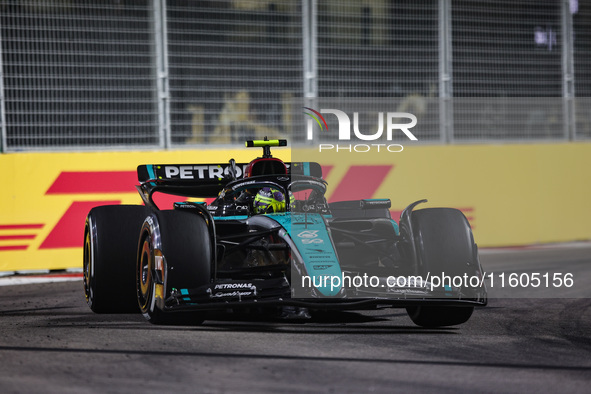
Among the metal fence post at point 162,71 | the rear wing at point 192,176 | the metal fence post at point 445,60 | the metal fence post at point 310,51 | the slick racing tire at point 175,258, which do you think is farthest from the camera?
the metal fence post at point 445,60

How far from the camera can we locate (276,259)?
718cm

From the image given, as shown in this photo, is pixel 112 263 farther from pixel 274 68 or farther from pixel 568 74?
pixel 568 74

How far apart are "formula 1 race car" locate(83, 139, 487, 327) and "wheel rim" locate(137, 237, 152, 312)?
0.04ft

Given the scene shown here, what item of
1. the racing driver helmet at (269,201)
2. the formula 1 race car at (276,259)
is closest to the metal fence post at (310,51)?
the formula 1 race car at (276,259)

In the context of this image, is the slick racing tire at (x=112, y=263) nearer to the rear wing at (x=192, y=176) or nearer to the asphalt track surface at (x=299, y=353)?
the asphalt track surface at (x=299, y=353)

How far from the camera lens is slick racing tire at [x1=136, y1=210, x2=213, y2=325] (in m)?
6.49

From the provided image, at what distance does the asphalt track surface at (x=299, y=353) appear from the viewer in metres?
4.74

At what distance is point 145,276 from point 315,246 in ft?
4.53

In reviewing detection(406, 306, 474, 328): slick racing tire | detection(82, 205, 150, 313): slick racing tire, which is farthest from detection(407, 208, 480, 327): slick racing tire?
detection(82, 205, 150, 313): slick racing tire

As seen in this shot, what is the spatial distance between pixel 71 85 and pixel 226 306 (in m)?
6.15

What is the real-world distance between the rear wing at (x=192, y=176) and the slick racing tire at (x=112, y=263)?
3.00 ft

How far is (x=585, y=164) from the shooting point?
13.5 meters

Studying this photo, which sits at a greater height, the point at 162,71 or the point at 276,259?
the point at 162,71

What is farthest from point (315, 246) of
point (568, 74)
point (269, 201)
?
point (568, 74)
